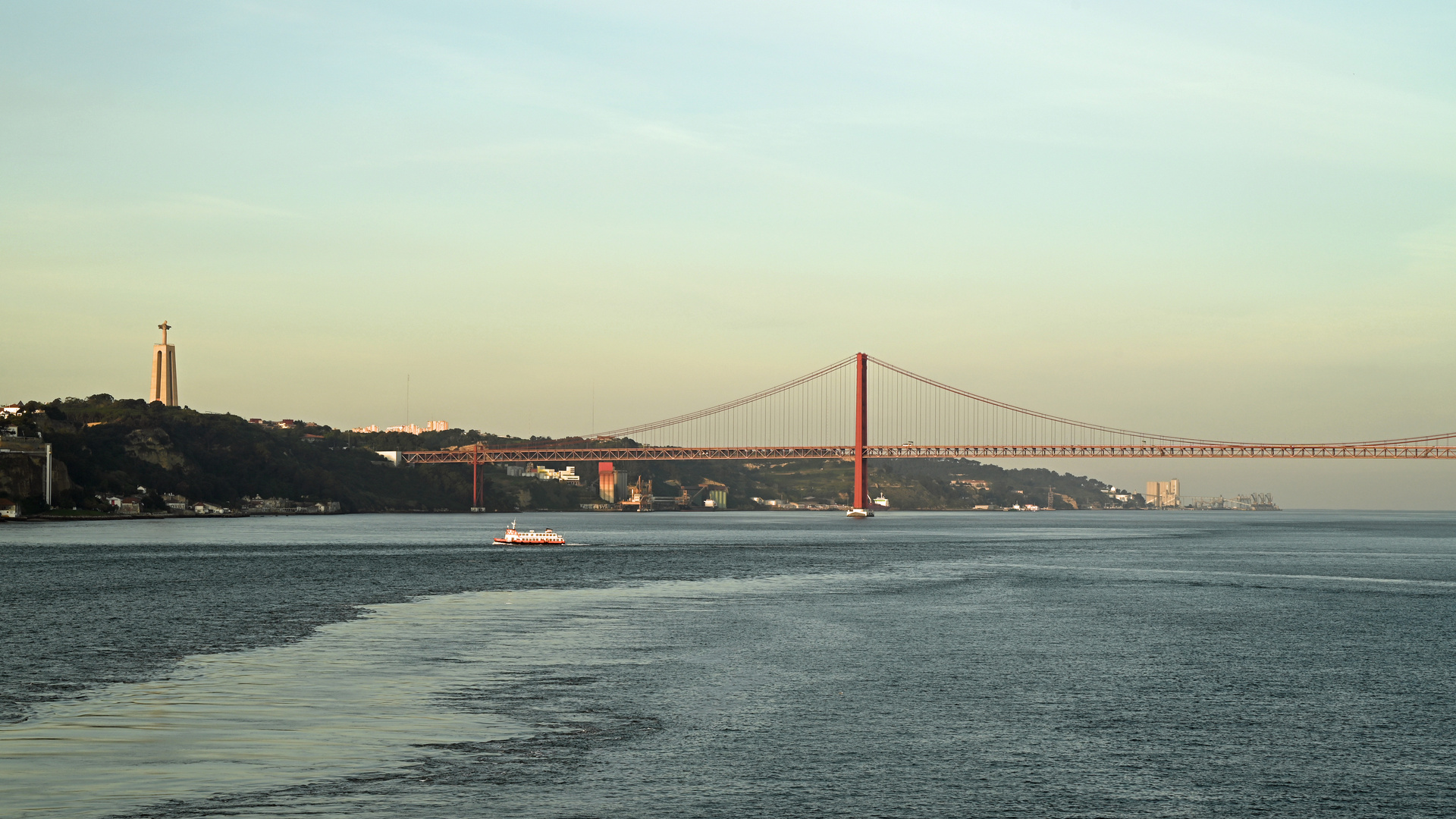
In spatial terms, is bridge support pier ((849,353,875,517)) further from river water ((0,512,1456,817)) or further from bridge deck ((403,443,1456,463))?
river water ((0,512,1456,817))

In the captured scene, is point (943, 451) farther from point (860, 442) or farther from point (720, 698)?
point (720, 698)

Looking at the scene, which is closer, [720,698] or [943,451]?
[720,698]

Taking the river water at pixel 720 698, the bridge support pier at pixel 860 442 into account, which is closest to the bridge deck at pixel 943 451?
the bridge support pier at pixel 860 442

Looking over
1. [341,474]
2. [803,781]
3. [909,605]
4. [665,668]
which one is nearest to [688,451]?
[341,474]

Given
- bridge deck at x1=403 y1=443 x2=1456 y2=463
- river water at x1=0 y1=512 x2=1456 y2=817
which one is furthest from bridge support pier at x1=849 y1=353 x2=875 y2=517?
river water at x1=0 y1=512 x2=1456 y2=817

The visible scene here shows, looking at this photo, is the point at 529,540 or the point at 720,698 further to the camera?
the point at 529,540

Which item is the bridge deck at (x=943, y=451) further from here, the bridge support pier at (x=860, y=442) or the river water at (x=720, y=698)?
the river water at (x=720, y=698)

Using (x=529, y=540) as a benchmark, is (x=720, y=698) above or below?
above

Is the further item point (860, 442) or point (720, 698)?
point (860, 442)

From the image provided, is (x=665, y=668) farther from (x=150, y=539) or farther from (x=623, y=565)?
(x=150, y=539)

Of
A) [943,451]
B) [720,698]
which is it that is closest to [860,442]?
[943,451]
